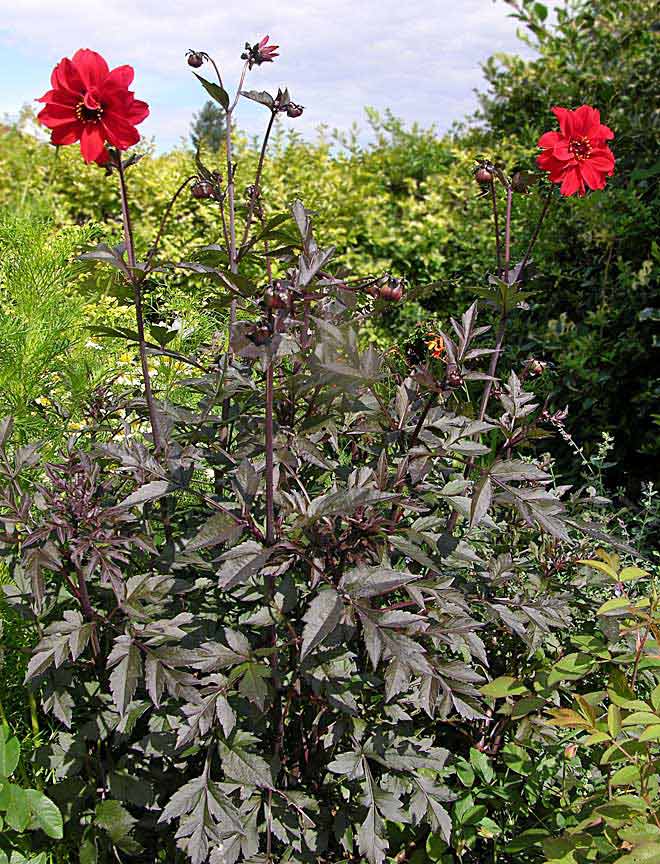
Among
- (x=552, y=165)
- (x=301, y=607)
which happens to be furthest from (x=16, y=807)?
(x=552, y=165)

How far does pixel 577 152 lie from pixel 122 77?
96 centimetres

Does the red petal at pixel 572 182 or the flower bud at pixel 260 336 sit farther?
the red petal at pixel 572 182

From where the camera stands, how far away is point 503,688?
1694mm

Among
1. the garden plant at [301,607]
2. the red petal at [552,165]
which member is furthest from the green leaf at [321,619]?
the red petal at [552,165]

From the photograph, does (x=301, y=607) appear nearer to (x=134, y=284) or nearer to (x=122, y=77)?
(x=134, y=284)

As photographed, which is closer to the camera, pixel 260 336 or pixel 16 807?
pixel 260 336

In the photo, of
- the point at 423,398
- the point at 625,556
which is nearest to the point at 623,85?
the point at 625,556

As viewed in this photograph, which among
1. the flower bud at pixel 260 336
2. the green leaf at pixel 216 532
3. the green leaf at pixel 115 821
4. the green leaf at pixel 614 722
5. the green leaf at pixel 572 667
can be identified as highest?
the flower bud at pixel 260 336

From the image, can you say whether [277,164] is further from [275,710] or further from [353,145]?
[275,710]

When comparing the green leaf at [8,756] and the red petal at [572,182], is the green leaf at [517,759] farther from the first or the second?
the red petal at [572,182]

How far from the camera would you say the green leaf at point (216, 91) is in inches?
62.7

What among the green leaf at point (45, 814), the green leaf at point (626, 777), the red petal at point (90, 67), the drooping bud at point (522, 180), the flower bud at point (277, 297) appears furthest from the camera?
the drooping bud at point (522, 180)

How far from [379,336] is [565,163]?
3.12 meters

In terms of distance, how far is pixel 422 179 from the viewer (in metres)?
5.52
